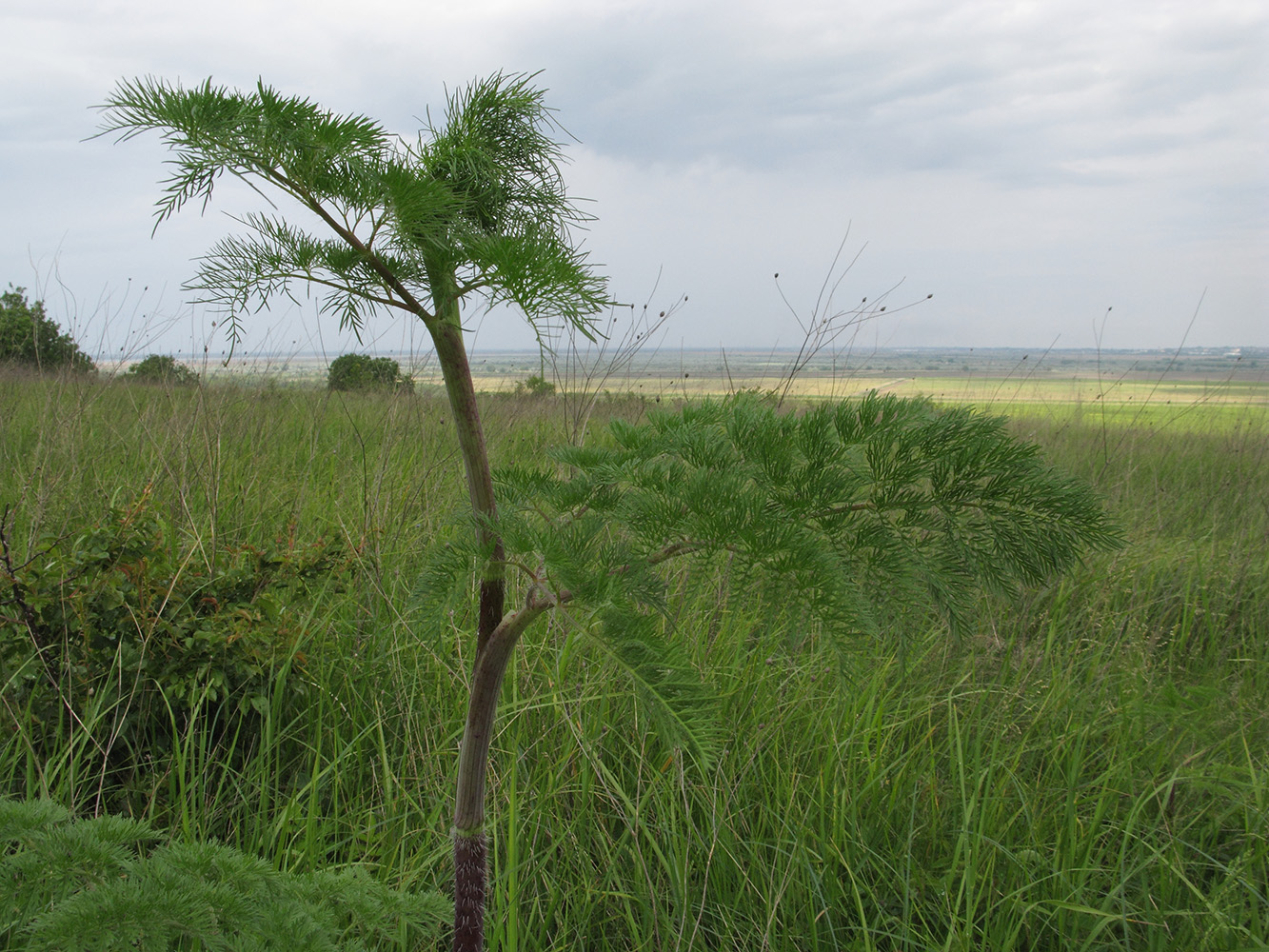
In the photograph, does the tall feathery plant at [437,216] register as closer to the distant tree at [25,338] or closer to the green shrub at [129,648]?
the green shrub at [129,648]

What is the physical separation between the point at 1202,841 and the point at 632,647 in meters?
2.02

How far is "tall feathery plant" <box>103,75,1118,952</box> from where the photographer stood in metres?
0.63

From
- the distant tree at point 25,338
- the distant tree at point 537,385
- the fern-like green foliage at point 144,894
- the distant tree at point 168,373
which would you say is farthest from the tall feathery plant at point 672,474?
the distant tree at point 25,338

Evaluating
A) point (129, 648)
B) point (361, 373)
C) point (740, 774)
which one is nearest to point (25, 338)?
point (361, 373)

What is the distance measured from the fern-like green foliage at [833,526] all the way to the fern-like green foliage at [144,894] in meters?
0.51

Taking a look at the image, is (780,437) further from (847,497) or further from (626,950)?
(626,950)

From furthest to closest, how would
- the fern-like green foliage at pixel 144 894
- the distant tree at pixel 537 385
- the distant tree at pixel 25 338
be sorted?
1. the distant tree at pixel 25 338
2. the distant tree at pixel 537 385
3. the fern-like green foliage at pixel 144 894

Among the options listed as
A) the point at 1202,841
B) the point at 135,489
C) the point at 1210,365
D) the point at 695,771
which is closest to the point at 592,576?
the point at 695,771

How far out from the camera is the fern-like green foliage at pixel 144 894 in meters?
0.74

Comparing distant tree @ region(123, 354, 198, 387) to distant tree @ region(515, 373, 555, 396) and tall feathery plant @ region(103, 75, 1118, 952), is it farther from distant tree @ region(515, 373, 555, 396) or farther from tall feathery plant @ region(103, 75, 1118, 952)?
tall feathery plant @ region(103, 75, 1118, 952)

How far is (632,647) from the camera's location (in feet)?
2.06

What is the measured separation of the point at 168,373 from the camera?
4.26 meters

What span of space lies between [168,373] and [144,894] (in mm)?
4247

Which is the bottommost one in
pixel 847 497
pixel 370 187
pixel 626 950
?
pixel 626 950
